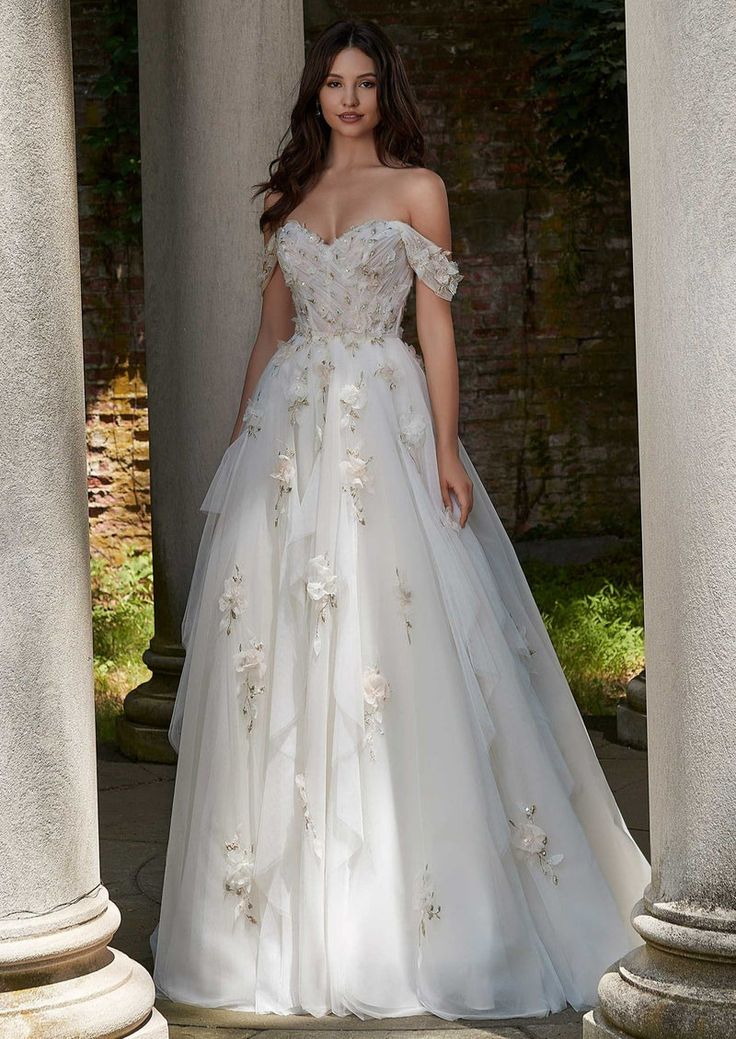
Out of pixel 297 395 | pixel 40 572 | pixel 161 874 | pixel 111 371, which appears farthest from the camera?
pixel 111 371

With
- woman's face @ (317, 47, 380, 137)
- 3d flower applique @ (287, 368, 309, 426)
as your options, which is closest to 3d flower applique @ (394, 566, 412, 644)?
3d flower applique @ (287, 368, 309, 426)

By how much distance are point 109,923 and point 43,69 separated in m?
1.45

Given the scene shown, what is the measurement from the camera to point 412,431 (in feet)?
10.9

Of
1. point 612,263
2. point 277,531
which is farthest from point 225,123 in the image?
point 612,263

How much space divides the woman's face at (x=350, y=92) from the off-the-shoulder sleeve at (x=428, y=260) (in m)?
0.28

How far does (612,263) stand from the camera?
8.91 meters

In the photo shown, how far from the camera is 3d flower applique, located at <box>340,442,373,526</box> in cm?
325

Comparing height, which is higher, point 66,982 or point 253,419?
point 253,419

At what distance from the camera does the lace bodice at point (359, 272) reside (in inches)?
131

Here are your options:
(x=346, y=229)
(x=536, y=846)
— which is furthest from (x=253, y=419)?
(x=536, y=846)

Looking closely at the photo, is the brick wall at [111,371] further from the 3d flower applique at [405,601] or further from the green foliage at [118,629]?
the 3d flower applique at [405,601]

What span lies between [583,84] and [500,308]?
141cm

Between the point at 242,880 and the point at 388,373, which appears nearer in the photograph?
the point at 242,880

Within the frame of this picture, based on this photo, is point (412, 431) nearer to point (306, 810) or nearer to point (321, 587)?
point (321, 587)
